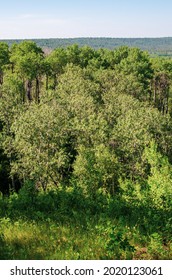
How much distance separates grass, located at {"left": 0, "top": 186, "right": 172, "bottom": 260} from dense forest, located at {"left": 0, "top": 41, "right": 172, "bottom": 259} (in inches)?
1.4

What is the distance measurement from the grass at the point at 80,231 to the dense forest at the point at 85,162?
36 mm

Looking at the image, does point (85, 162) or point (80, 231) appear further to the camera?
point (85, 162)

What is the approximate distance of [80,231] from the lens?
13234mm

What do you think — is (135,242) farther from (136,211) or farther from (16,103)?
(16,103)

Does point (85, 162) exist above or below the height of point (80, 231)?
below

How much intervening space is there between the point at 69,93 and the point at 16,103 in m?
18.6

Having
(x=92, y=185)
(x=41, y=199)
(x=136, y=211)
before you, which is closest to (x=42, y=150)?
(x=92, y=185)

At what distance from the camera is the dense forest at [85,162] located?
12.1m

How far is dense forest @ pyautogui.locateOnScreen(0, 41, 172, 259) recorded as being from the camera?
39.8ft

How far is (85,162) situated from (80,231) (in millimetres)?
32551

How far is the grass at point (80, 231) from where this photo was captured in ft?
35.6

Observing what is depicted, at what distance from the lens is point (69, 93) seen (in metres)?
75.4

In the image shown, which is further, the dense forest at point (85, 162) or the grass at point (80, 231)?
the dense forest at point (85, 162)

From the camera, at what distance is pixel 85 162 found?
150ft
